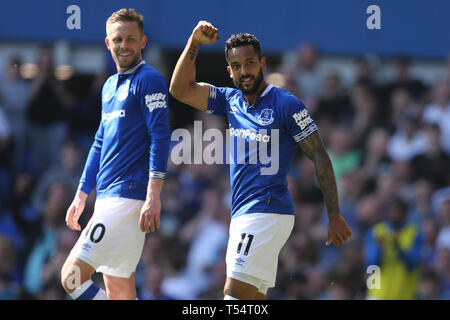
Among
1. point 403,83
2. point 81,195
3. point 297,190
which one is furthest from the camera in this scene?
point 403,83

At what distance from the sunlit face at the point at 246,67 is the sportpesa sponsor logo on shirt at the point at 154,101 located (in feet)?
1.96

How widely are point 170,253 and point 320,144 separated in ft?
16.5

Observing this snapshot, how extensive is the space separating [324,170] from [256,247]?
2.56ft

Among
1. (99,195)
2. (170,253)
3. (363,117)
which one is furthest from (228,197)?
(99,195)

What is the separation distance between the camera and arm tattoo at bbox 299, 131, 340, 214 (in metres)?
5.89

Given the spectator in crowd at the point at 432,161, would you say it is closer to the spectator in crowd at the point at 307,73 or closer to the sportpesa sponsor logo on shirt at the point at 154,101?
the spectator in crowd at the point at 307,73

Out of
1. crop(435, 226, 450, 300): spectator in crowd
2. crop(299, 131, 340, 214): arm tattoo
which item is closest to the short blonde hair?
crop(299, 131, 340, 214): arm tattoo

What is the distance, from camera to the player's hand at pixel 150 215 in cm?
577

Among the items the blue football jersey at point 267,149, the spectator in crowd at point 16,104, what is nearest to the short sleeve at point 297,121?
the blue football jersey at point 267,149

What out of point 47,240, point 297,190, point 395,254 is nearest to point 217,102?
point 297,190

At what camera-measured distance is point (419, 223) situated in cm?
1029

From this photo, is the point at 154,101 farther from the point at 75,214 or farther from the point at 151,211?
the point at 75,214

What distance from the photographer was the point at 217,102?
6.34 meters
